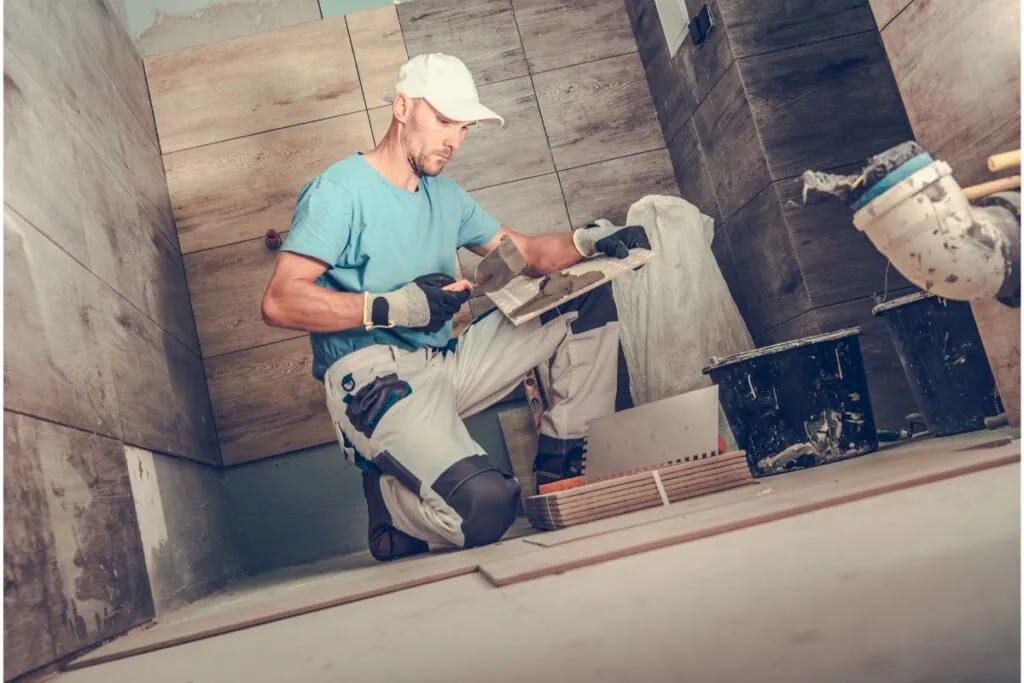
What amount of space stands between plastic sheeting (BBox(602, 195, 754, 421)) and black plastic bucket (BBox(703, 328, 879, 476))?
1.23 feet

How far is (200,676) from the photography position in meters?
1.01

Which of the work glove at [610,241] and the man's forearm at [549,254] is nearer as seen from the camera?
the work glove at [610,241]

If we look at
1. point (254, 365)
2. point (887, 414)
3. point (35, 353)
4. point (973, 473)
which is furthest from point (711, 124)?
point (35, 353)

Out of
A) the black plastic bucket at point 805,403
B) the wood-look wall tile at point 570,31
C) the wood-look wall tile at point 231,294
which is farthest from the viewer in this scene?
the wood-look wall tile at point 570,31

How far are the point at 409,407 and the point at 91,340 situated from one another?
74cm

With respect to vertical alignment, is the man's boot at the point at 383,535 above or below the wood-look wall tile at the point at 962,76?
below

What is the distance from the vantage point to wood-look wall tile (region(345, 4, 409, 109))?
11.3ft

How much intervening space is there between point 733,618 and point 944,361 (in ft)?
5.18

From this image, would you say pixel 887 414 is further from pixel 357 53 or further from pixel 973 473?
pixel 357 53

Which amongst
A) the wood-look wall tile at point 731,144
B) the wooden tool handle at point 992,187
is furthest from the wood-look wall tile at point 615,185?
the wooden tool handle at point 992,187

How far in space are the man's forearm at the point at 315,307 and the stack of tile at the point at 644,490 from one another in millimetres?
665

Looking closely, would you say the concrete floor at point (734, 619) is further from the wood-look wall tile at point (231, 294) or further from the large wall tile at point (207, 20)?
the large wall tile at point (207, 20)

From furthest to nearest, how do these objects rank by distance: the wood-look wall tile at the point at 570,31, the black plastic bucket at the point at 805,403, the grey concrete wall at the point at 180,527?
the wood-look wall tile at the point at 570,31
the black plastic bucket at the point at 805,403
the grey concrete wall at the point at 180,527

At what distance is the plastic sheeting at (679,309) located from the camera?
2.76 metres
